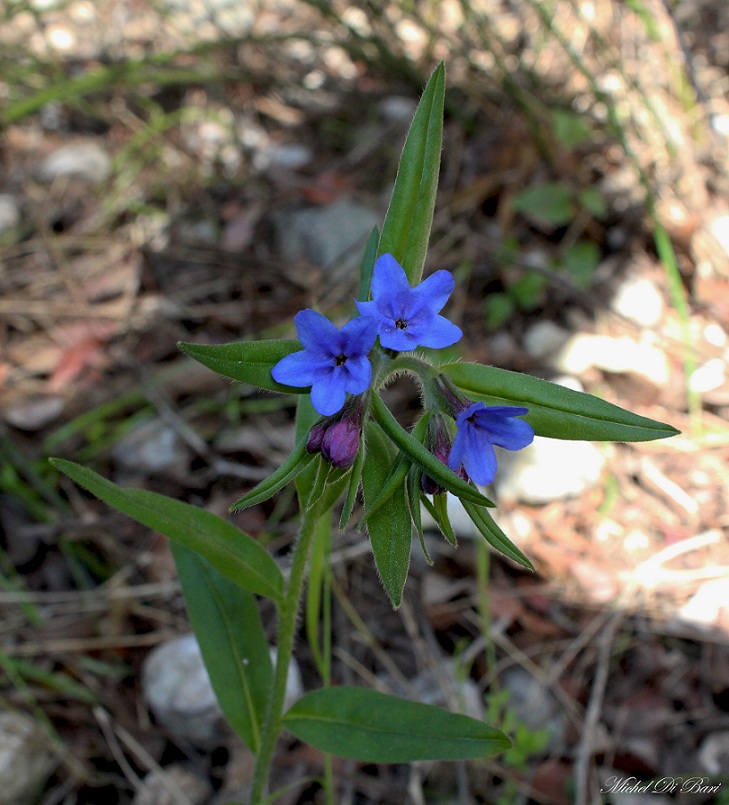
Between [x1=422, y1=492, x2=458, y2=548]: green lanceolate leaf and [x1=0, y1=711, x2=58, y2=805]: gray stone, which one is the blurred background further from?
[x1=422, y1=492, x2=458, y2=548]: green lanceolate leaf

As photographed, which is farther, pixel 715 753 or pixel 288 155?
pixel 288 155

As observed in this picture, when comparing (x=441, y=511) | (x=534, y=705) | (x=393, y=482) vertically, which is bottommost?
(x=534, y=705)

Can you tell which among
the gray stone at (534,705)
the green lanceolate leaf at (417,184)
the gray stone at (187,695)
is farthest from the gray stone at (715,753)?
the green lanceolate leaf at (417,184)

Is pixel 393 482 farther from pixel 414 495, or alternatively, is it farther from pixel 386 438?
pixel 386 438

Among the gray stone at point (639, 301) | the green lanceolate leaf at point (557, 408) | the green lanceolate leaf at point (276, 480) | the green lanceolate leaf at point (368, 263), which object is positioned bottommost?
the gray stone at point (639, 301)

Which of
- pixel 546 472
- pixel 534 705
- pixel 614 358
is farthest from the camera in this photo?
pixel 614 358

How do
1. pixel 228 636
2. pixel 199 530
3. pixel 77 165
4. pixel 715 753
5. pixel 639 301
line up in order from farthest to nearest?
pixel 77 165, pixel 639 301, pixel 715 753, pixel 228 636, pixel 199 530

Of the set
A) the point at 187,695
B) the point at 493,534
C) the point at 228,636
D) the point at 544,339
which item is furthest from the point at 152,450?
the point at 493,534

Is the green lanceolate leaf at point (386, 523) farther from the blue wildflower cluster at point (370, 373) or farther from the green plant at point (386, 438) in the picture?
the blue wildflower cluster at point (370, 373)
